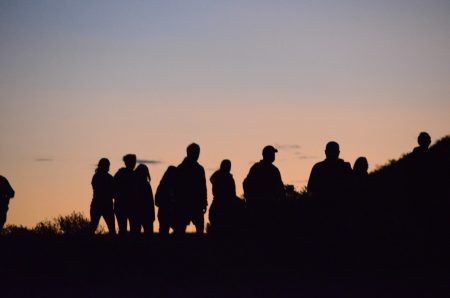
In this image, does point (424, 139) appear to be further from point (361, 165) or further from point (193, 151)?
point (193, 151)

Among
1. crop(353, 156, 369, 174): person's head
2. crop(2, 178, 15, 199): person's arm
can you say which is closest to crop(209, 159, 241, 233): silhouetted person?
crop(353, 156, 369, 174): person's head

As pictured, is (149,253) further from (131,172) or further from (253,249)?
(131,172)

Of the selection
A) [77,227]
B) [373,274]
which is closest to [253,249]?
[373,274]

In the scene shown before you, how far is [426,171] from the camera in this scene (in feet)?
48.3

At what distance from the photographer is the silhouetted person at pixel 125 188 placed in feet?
50.9

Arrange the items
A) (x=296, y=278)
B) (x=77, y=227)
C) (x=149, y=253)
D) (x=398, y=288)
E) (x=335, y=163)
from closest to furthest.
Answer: (x=398, y=288) → (x=296, y=278) → (x=149, y=253) → (x=335, y=163) → (x=77, y=227)

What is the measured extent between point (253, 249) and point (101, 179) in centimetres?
421

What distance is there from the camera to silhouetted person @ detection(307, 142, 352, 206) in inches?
548

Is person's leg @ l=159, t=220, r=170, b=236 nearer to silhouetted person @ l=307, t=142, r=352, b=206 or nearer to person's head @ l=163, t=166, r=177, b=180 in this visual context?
person's head @ l=163, t=166, r=177, b=180

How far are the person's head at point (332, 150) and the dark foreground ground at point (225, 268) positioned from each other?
169 cm

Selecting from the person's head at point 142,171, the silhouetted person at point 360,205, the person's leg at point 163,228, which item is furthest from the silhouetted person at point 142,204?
the silhouetted person at point 360,205

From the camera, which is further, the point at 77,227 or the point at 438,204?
the point at 77,227

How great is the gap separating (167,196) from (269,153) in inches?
91.7

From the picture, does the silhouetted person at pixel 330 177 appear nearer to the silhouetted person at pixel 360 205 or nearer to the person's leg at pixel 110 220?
the silhouetted person at pixel 360 205
